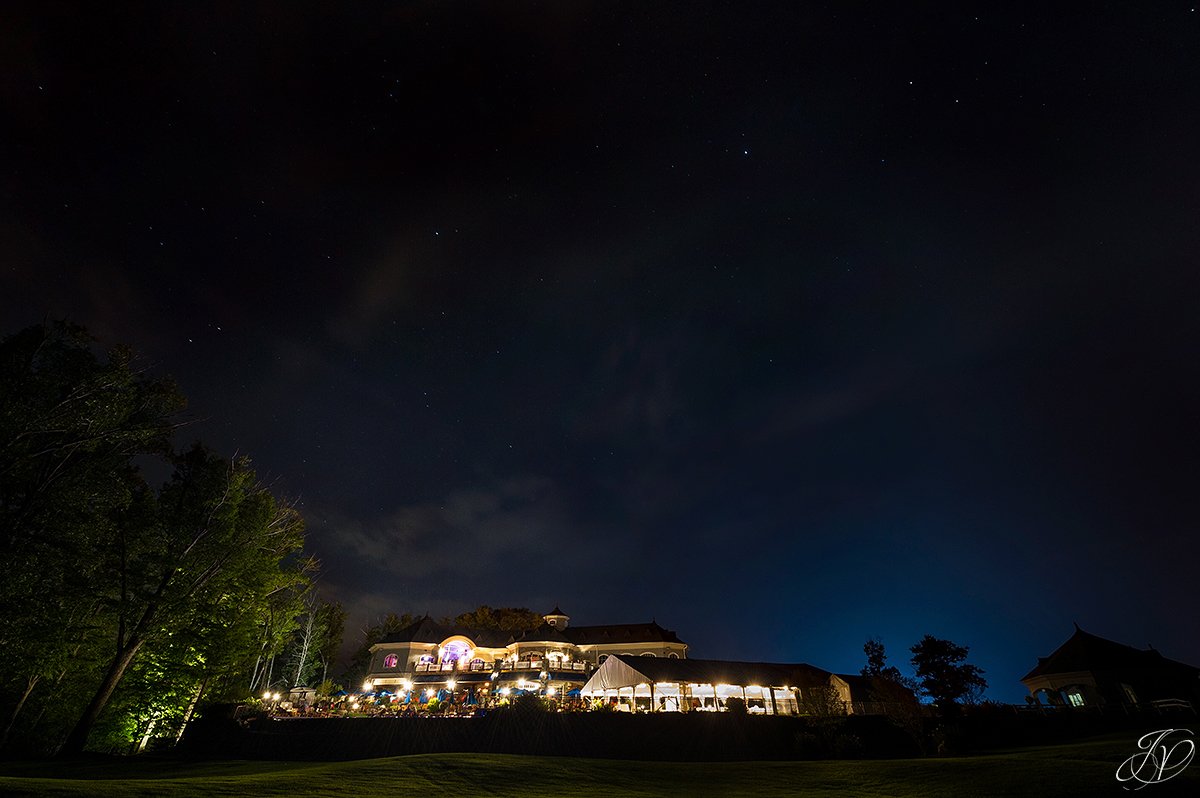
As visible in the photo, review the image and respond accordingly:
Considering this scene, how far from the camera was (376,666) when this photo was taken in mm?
60500

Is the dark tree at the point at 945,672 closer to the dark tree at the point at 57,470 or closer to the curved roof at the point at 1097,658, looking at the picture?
the curved roof at the point at 1097,658

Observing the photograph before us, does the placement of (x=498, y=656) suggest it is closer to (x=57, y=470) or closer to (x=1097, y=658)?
(x=57, y=470)

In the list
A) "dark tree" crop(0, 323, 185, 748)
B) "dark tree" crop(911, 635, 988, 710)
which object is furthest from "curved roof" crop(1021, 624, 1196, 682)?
"dark tree" crop(0, 323, 185, 748)

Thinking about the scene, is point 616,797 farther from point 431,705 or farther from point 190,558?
point 190,558

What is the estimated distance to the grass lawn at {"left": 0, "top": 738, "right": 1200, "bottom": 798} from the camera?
42.5ft

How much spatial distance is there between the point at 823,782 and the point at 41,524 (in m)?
31.4

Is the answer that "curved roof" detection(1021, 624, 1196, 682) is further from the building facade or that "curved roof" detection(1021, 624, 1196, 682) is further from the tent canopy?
the building facade

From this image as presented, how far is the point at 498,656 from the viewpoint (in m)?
65.0

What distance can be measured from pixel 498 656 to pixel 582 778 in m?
50.4

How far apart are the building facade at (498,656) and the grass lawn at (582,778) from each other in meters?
23.6

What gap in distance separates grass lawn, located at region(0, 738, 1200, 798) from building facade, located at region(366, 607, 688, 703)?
2355 centimetres

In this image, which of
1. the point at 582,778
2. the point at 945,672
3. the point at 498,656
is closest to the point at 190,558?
the point at 582,778

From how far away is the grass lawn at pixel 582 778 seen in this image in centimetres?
1295

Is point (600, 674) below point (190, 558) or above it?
below
